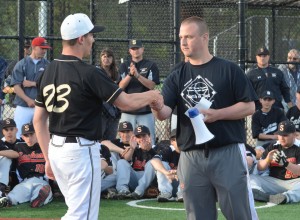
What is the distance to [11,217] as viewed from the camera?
845 centimetres

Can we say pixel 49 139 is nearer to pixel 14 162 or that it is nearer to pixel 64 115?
pixel 64 115

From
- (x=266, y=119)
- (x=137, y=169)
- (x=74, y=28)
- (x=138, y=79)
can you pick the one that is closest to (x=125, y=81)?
(x=138, y=79)

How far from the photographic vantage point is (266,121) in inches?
464

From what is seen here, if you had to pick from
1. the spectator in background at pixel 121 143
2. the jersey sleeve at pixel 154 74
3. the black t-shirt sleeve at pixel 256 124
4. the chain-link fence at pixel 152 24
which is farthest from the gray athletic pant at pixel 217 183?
the black t-shirt sleeve at pixel 256 124

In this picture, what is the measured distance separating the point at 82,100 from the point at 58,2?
10474 mm

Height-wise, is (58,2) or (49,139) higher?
(58,2)

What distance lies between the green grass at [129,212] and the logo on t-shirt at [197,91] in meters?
3.14

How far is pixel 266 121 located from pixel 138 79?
2.28 meters

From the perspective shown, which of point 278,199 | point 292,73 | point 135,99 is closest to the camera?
point 135,99

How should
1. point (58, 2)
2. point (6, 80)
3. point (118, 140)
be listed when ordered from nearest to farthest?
1. point (118, 140)
2. point (6, 80)
3. point (58, 2)

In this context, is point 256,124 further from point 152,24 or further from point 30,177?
point 30,177

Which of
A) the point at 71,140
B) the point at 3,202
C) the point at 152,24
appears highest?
the point at 152,24

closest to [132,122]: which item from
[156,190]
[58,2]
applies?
[156,190]

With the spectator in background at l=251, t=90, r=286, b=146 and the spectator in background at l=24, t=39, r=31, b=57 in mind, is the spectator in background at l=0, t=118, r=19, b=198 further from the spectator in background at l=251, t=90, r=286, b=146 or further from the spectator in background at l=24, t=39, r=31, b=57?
the spectator in background at l=251, t=90, r=286, b=146
